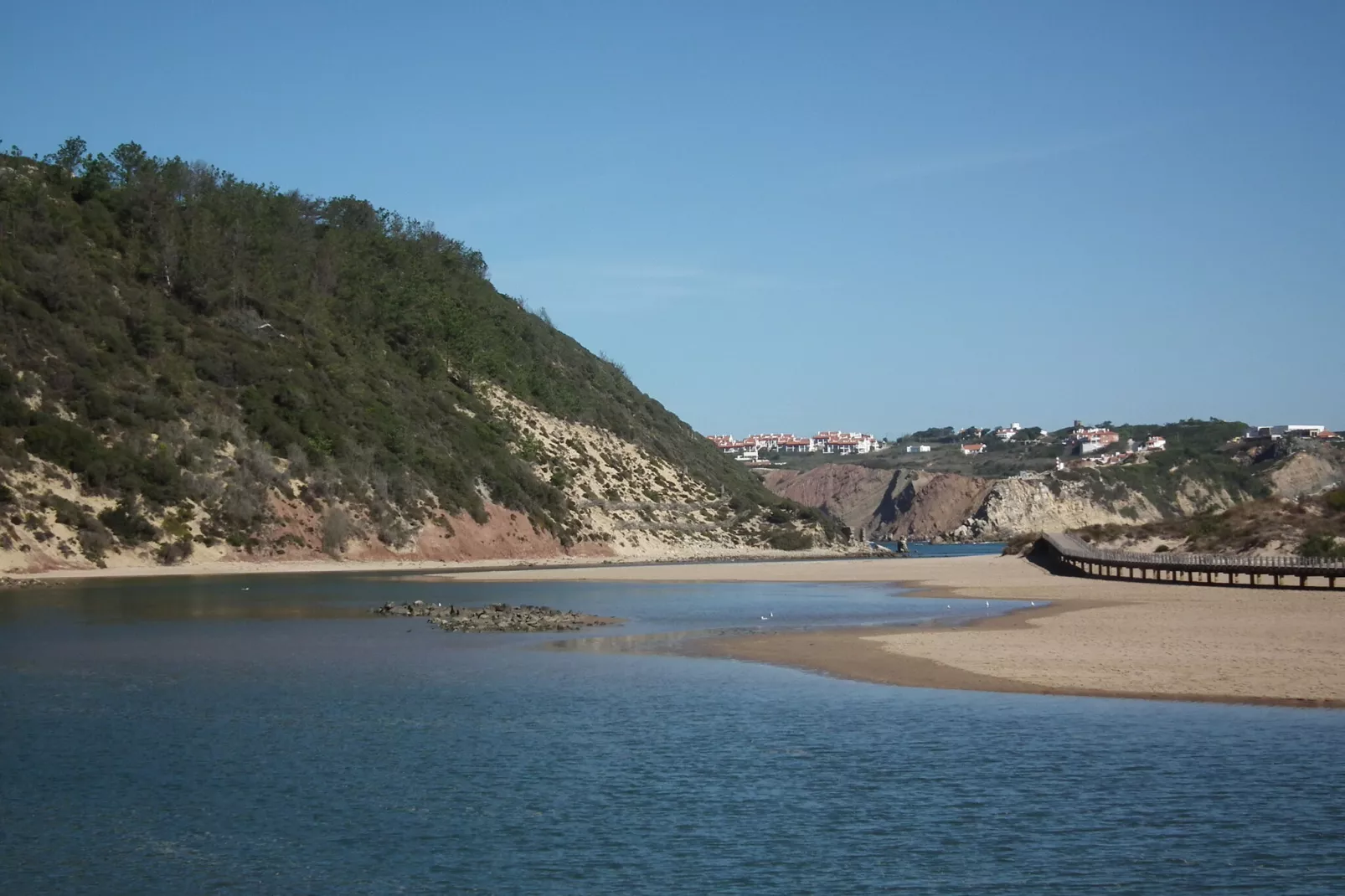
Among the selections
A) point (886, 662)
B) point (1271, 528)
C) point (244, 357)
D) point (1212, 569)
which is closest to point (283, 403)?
point (244, 357)

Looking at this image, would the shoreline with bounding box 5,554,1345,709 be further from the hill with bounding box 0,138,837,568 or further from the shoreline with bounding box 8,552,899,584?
the hill with bounding box 0,138,837,568

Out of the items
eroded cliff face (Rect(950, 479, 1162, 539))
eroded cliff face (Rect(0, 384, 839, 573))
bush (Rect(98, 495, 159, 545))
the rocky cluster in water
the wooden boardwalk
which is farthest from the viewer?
eroded cliff face (Rect(950, 479, 1162, 539))

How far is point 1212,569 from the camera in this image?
55312 mm

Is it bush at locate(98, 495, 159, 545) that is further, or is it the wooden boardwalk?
bush at locate(98, 495, 159, 545)

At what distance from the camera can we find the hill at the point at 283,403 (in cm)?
6656

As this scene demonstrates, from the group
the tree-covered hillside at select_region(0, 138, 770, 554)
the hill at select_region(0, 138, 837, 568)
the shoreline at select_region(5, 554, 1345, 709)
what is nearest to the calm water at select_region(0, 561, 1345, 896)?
the shoreline at select_region(5, 554, 1345, 709)

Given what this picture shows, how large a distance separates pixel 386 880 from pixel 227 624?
27444mm

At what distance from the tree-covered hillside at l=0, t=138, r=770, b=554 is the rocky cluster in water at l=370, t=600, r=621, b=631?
26044 millimetres

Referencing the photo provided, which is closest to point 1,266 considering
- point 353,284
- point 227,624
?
point 353,284

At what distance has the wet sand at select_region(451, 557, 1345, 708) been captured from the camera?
25.8 meters

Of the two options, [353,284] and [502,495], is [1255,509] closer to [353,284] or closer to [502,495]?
[502,495]

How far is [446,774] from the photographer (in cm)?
1888

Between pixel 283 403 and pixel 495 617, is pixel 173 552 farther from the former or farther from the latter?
pixel 495 617

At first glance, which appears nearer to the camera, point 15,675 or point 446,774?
point 446,774
